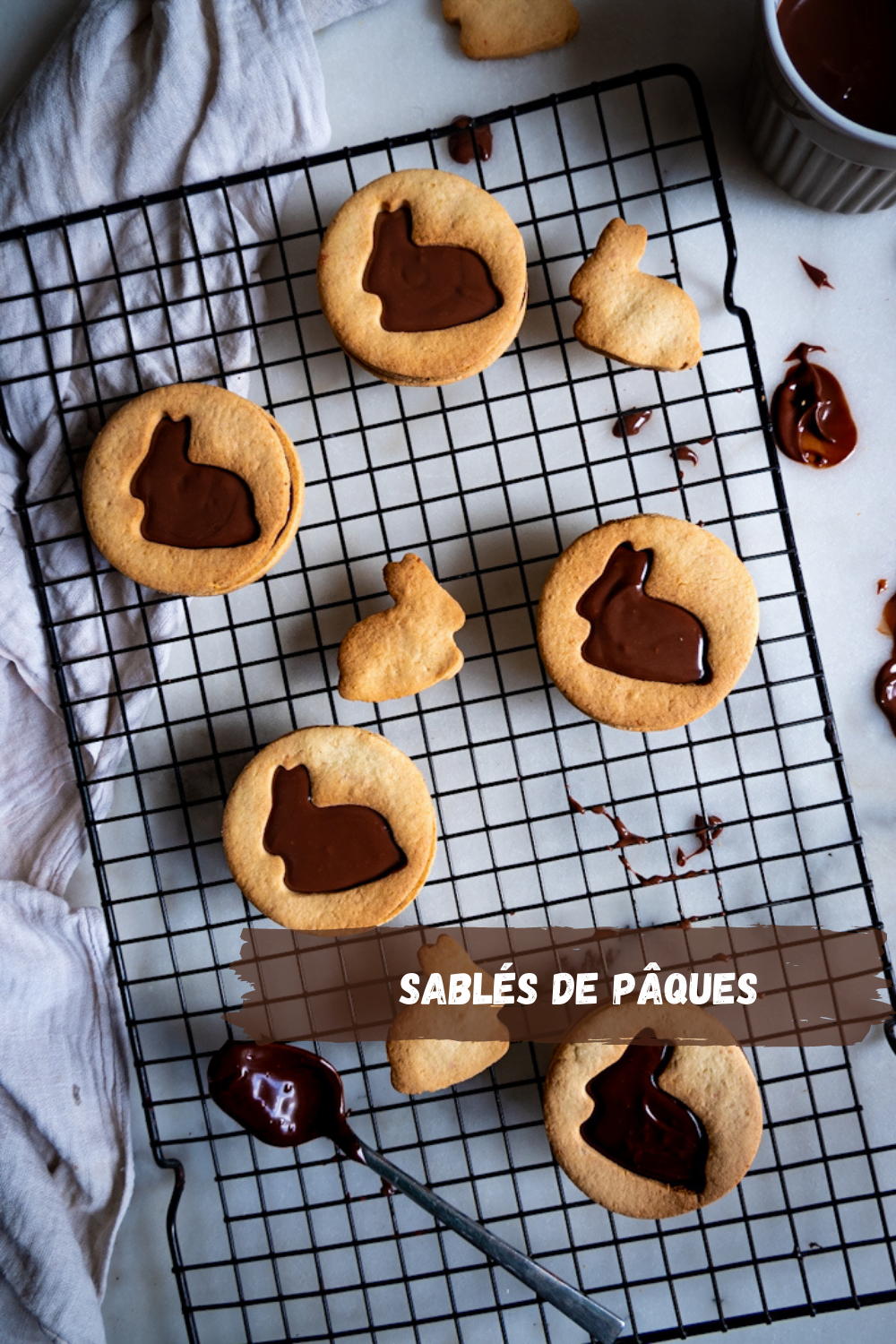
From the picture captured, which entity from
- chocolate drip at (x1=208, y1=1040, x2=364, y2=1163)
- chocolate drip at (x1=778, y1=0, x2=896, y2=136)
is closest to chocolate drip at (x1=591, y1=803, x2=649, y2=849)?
chocolate drip at (x1=208, y1=1040, x2=364, y2=1163)

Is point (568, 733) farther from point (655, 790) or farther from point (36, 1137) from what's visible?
point (36, 1137)

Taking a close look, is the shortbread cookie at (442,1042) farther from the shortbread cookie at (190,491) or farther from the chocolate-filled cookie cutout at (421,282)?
the chocolate-filled cookie cutout at (421,282)

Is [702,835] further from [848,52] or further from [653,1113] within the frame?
[848,52]

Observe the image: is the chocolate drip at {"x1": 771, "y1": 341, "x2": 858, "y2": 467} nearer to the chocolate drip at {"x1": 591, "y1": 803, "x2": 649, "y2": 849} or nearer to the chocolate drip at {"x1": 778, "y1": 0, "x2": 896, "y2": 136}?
the chocolate drip at {"x1": 778, "y1": 0, "x2": 896, "y2": 136}

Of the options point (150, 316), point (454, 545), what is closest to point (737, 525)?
point (454, 545)

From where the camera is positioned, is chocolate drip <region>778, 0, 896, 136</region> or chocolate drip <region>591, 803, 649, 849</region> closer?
chocolate drip <region>778, 0, 896, 136</region>

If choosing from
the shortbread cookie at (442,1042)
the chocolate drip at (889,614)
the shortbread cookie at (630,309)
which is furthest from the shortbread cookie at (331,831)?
the chocolate drip at (889,614)
